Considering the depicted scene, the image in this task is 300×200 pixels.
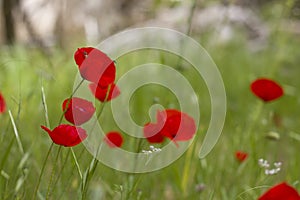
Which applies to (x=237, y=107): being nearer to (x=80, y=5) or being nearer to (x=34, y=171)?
(x=34, y=171)

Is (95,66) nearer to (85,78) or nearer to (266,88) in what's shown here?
(85,78)

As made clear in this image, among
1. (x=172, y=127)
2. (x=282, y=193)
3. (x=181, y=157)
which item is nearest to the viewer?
(x=282, y=193)

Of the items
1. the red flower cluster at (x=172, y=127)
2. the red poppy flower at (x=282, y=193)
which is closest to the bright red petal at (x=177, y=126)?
the red flower cluster at (x=172, y=127)

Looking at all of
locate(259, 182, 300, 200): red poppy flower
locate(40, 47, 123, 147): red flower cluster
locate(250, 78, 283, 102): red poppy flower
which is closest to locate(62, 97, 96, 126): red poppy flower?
locate(40, 47, 123, 147): red flower cluster

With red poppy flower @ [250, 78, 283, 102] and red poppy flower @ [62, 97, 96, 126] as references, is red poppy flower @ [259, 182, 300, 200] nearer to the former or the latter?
red poppy flower @ [62, 97, 96, 126]

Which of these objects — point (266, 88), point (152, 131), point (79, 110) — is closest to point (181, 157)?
point (266, 88)

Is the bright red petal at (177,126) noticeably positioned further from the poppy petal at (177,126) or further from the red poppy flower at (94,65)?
the red poppy flower at (94,65)
